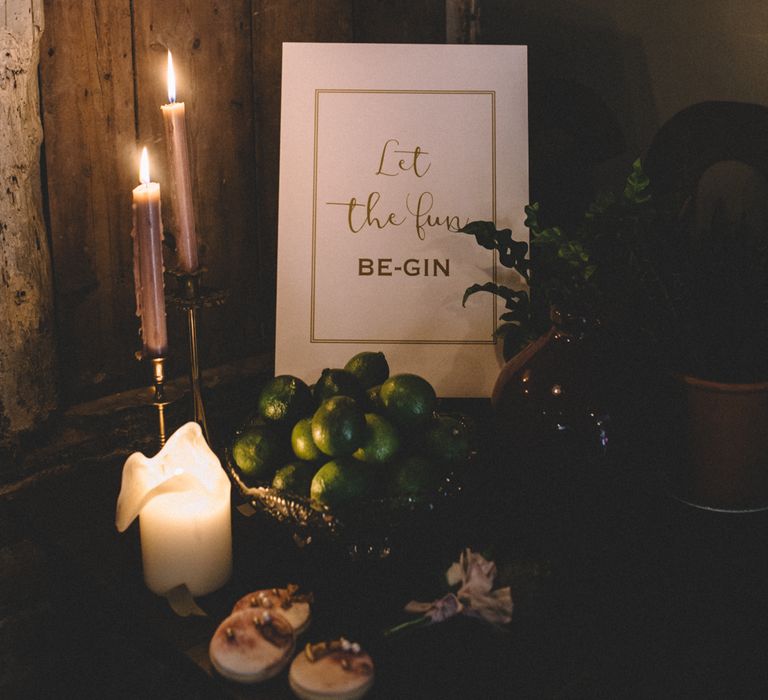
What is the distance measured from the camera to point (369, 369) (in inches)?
41.8

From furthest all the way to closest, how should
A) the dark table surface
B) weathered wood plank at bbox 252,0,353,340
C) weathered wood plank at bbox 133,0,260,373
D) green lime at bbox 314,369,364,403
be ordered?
weathered wood plank at bbox 252,0,353,340, weathered wood plank at bbox 133,0,260,373, green lime at bbox 314,369,364,403, the dark table surface

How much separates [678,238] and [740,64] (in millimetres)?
407

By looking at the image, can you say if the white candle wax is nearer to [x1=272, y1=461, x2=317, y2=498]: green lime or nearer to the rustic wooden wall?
[x1=272, y1=461, x2=317, y2=498]: green lime

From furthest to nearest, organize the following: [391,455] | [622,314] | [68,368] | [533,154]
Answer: [533,154] → [68,368] → [622,314] → [391,455]

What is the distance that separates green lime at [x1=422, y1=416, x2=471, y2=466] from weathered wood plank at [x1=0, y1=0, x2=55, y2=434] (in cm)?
57

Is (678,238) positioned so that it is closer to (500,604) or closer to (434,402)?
(434,402)

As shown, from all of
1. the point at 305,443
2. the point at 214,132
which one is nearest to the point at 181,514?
the point at 305,443

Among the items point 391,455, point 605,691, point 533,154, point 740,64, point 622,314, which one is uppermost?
point 740,64

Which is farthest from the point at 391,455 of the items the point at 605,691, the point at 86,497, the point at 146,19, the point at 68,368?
the point at 146,19

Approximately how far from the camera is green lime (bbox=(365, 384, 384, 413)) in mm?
980

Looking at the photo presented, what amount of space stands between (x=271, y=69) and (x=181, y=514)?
2.81ft

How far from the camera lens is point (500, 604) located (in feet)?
2.63

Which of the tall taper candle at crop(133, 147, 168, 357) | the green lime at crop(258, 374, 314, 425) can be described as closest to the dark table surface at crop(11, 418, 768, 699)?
the green lime at crop(258, 374, 314, 425)

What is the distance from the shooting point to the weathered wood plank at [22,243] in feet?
3.56
